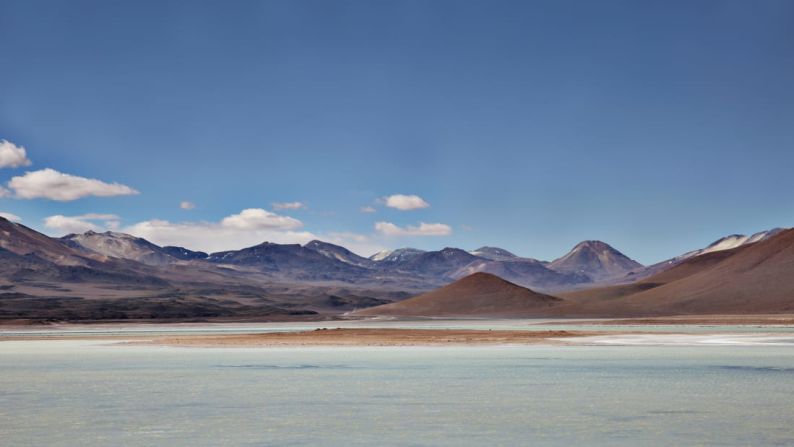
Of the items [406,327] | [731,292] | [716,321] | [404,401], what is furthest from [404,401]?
[731,292]

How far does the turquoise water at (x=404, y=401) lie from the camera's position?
65.1 ft

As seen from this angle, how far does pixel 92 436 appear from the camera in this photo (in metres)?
19.9

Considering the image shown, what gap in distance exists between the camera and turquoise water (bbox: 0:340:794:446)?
Answer: 1984 cm

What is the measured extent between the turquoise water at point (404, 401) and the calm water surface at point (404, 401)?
0.16 ft

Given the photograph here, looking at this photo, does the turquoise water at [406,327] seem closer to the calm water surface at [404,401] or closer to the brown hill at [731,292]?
the calm water surface at [404,401]

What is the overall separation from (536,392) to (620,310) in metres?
154

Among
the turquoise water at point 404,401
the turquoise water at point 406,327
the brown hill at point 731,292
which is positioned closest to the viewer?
the turquoise water at point 404,401

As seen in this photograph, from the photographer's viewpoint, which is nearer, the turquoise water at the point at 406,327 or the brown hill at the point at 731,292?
the turquoise water at the point at 406,327

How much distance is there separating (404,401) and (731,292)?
163 meters

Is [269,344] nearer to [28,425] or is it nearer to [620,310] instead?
[28,425]

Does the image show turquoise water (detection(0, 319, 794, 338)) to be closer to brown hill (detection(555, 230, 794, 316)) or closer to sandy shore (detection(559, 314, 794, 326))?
sandy shore (detection(559, 314, 794, 326))

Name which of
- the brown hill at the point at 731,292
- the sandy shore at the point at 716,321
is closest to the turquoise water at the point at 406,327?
the sandy shore at the point at 716,321

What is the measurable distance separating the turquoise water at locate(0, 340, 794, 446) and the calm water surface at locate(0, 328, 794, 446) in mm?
47

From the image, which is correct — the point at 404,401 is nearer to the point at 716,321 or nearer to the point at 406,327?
the point at 406,327
